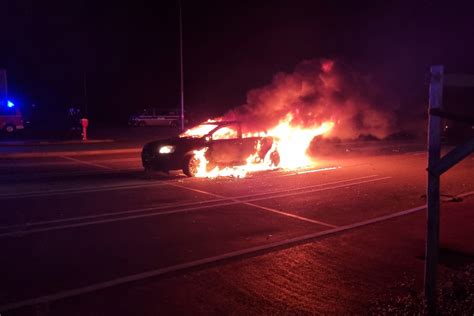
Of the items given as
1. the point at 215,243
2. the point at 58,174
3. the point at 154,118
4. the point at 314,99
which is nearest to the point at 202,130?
the point at 58,174

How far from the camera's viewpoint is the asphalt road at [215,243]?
516 cm

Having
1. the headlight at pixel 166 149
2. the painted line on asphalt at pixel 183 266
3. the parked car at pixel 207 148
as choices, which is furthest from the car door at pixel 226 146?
the painted line on asphalt at pixel 183 266

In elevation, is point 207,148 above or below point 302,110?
below

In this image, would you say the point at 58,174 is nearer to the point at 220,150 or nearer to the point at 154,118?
the point at 220,150

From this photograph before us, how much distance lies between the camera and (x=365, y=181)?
43.8ft

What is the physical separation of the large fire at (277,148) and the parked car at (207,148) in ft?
0.19

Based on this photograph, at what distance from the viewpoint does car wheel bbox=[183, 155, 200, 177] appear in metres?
13.7

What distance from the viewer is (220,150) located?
564 inches

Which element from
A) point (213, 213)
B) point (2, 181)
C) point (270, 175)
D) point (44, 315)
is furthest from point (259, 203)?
point (2, 181)

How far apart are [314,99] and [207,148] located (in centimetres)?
590

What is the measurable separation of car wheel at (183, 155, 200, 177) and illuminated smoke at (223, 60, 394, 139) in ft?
10.2

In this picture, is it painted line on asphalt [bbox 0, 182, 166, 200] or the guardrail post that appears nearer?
the guardrail post

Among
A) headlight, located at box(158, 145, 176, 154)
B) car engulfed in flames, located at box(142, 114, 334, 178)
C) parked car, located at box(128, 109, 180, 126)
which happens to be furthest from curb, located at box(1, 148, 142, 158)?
parked car, located at box(128, 109, 180, 126)

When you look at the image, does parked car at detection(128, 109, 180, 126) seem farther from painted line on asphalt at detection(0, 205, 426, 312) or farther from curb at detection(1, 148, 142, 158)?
painted line on asphalt at detection(0, 205, 426, 312)
